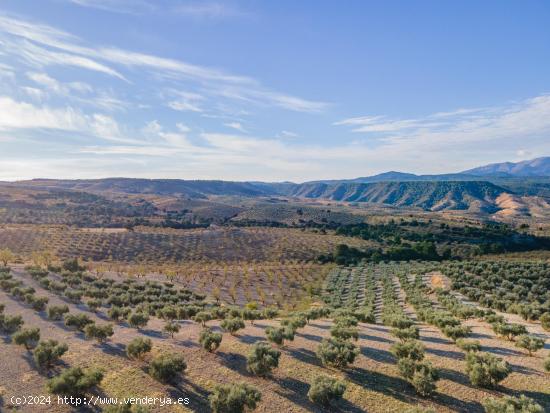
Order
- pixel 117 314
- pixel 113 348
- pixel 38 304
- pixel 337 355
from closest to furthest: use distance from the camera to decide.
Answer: pixel 337 355
pixel 113 348
pixel 117 314
pixel 38 304

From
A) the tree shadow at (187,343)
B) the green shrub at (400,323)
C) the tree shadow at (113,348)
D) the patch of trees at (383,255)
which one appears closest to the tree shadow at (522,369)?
the green shrub at (400,323)

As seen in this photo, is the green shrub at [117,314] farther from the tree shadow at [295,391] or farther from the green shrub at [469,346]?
the green shrub at [469,346]

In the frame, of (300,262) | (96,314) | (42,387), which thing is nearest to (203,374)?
(42,387)

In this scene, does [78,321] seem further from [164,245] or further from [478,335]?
[164,245]

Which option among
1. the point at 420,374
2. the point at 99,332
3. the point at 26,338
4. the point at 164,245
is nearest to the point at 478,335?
the point at 420,374

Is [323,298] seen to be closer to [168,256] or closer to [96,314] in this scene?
[96,314]

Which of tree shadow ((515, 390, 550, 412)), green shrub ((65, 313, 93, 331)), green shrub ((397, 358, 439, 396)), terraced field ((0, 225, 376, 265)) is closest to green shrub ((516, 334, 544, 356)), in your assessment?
tree shadow ((515, 390, 550, 412))

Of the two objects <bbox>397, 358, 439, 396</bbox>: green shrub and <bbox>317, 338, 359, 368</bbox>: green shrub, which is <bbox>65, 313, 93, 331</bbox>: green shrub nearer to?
<bbox>317, 338, 359, 368</bbox>: green shrub
